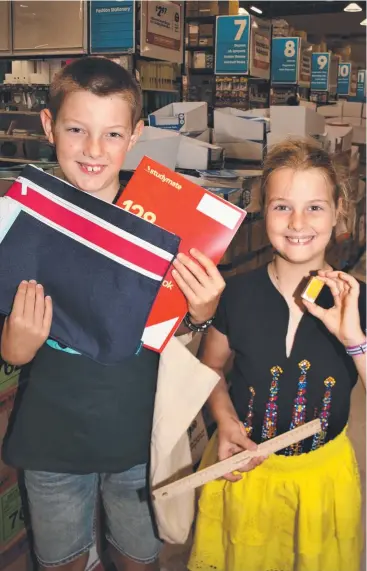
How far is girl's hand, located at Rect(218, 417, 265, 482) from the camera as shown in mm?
1200

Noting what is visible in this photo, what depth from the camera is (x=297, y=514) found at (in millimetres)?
1232

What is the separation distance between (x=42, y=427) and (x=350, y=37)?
17.6m

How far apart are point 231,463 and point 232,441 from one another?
Answer: 0.29ft

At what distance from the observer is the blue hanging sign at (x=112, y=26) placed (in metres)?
3.82

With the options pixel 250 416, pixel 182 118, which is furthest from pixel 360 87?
pixel 250 416

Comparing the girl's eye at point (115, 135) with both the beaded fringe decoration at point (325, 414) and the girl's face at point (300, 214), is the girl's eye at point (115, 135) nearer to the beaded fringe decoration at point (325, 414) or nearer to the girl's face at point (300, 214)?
the girl's face at point (300, 214)

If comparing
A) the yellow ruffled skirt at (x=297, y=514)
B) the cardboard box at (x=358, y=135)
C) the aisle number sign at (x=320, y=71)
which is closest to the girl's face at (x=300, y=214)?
the yellow ruffled skirt at (x=297, y=514)

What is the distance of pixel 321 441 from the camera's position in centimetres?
128

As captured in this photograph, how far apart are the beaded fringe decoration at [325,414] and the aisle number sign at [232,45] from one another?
516 centimetres

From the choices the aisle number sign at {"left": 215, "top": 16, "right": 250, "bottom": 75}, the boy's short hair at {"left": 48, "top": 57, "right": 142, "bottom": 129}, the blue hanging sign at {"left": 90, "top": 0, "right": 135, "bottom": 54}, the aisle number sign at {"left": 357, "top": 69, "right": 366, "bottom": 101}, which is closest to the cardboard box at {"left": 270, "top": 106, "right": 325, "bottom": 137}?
the blue hanging sign at {"left": 90, "top": 0, "right": 135, "bottom": 54}

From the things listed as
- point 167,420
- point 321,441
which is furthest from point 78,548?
point 321,441

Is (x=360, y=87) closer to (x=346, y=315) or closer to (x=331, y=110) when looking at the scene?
(x=331, y=110)

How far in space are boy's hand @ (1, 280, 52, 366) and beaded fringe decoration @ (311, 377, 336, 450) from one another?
620mm

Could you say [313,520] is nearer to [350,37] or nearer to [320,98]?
[320,98]
